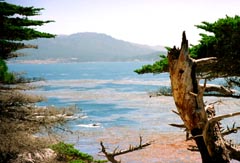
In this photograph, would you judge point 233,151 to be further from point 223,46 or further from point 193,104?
point 223,46

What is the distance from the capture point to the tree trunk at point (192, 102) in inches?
210

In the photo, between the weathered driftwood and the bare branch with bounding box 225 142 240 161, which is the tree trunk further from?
the bare branch with bounding box 225 142 240 161

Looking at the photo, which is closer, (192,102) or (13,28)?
(192,102)

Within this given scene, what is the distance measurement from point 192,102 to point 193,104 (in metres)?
0.03

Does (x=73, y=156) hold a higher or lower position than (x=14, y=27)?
lower

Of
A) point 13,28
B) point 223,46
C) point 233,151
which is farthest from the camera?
point 13,28

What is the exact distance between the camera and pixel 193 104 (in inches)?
213

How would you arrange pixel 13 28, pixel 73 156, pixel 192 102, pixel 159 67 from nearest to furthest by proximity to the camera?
pixel 192 102 → pixel 159 67 → pixel 13 28 → pixel 73 156

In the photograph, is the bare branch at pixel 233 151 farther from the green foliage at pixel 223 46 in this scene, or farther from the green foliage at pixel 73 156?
the green foliage at pixel 73 156

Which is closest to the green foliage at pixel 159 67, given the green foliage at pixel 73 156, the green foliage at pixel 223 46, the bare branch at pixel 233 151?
the green foliage at pixel 223 46

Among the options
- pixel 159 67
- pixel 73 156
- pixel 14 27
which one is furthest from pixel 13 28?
pixel 73 156

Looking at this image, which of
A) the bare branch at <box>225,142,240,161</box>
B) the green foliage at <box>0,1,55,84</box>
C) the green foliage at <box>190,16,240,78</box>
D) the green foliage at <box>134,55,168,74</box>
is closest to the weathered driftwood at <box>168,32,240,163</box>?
the bare branch at <box>225,142,240,161</box>

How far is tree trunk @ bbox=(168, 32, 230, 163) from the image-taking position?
5328mm

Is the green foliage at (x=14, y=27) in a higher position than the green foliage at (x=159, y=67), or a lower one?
higher
